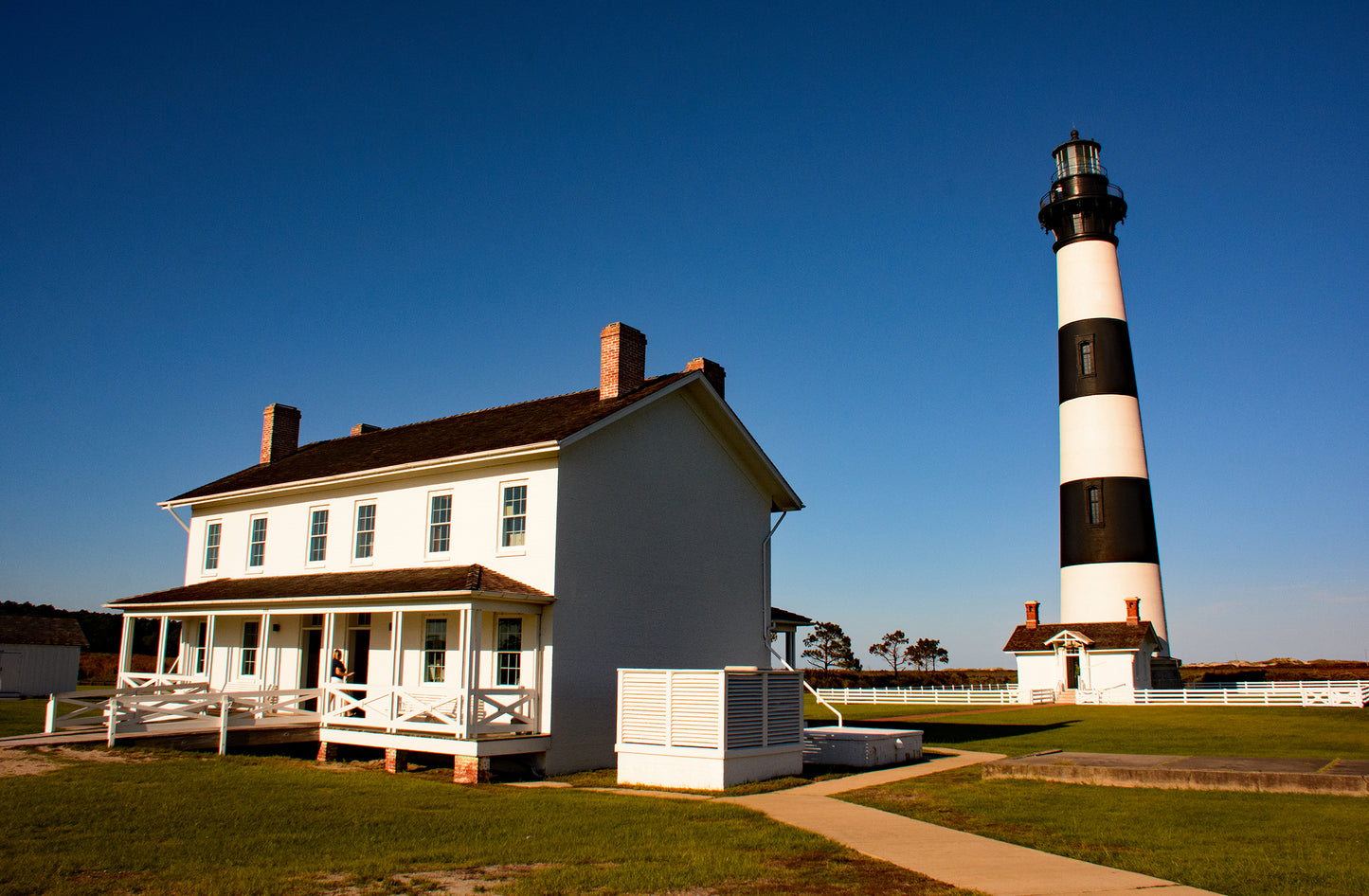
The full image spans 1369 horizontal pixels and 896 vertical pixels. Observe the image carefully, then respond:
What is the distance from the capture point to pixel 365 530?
22.0 m

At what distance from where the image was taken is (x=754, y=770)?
15.7 metres

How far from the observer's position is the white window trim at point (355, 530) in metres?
21.7

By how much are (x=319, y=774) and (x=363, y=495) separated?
7.31 meters

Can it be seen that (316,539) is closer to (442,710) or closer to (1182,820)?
(442,710)

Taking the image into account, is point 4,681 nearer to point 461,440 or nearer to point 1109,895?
point 461,440

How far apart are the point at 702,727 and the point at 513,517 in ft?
19.9

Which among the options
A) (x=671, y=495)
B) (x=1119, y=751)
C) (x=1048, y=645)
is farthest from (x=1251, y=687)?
(x=671, y=495)

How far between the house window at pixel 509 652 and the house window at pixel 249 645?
26.4ft

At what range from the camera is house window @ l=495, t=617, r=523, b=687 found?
18500 millimetres

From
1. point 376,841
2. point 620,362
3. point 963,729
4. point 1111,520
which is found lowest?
point 963,729

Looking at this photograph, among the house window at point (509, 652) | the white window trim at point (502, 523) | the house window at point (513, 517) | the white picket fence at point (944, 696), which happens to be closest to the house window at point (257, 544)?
the white window trim at point (502, 523)

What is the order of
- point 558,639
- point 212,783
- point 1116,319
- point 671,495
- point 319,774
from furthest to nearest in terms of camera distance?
1. point 1116,319
2. point 671,495
3. point 558,639
4. point 319,774
5. point 212,783

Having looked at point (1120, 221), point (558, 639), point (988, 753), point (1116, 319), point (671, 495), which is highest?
point (1120, 221)

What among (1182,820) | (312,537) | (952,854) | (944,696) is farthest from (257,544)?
(944,696)
